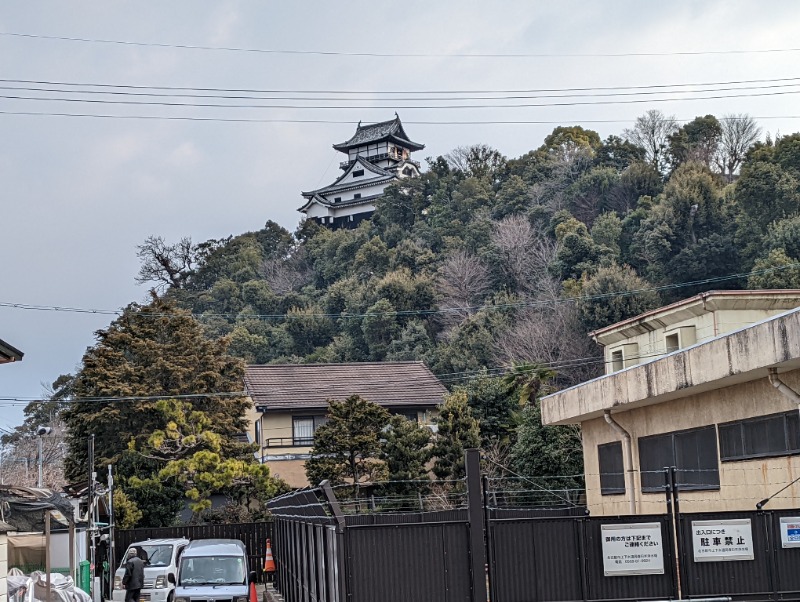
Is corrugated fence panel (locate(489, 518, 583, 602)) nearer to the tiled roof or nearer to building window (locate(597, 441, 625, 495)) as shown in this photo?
building window (locate(597, 441, 625, 495))

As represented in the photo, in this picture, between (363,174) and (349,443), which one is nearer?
(349,443)

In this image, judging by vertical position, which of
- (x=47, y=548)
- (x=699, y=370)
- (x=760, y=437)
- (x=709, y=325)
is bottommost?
(x=47, y=548)

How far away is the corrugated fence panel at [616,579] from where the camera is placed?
13.6 metres

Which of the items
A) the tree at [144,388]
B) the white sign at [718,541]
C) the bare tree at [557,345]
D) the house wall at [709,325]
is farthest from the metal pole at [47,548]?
the bare tree at [557,345]

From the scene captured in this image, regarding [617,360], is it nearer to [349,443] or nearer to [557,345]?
[349,443]

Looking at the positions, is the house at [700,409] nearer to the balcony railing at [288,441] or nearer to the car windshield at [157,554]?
the car windshield at [157,554]

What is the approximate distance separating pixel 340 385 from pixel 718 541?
40.8m

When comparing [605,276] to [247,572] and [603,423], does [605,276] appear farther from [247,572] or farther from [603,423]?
[247,572]

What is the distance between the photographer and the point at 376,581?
12.9 m

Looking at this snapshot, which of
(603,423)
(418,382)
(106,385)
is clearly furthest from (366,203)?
(603,423)

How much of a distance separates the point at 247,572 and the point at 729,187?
5547cm

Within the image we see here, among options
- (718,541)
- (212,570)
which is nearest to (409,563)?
(718,541)

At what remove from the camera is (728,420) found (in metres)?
19.2

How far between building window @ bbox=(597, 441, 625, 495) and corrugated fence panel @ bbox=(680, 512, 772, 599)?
10.7 m
